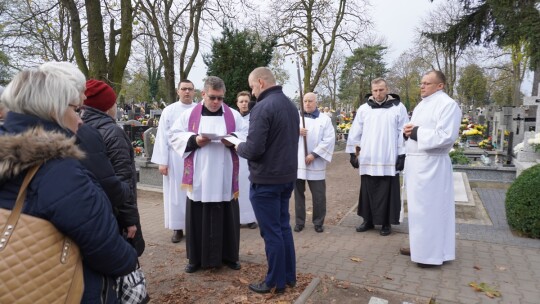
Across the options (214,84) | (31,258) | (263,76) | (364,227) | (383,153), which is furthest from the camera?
(364,227)

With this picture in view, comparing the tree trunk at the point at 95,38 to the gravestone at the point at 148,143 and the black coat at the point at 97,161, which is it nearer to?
the gravestone at the point at 148,143

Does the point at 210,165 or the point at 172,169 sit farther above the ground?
the point at 210,165

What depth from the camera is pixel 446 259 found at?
435cm

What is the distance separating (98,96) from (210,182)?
1.56 m

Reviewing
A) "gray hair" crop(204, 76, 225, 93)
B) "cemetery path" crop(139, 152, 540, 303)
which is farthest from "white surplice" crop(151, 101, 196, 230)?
"gray hair" crop(204, 76, 225, 93)

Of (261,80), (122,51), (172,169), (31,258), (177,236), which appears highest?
(122,51)

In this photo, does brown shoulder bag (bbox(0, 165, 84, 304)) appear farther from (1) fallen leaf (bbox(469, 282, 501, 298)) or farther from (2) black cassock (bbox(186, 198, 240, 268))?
(1) fallen leaf (bbox(469, 282, 501, 298))

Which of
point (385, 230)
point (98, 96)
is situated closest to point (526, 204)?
point (385, 230)

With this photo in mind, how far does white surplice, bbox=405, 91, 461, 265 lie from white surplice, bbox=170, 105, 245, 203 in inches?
78.6

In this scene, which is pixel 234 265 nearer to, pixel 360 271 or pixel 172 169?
pixel 360 271

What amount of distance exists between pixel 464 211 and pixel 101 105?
564cm

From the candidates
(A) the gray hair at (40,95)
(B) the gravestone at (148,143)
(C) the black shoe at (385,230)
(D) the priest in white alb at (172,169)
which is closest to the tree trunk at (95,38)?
(B) the gravestone at (148,143)

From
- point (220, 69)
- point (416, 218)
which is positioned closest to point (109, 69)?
point (220, 69)

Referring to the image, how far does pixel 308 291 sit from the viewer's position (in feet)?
11.7
